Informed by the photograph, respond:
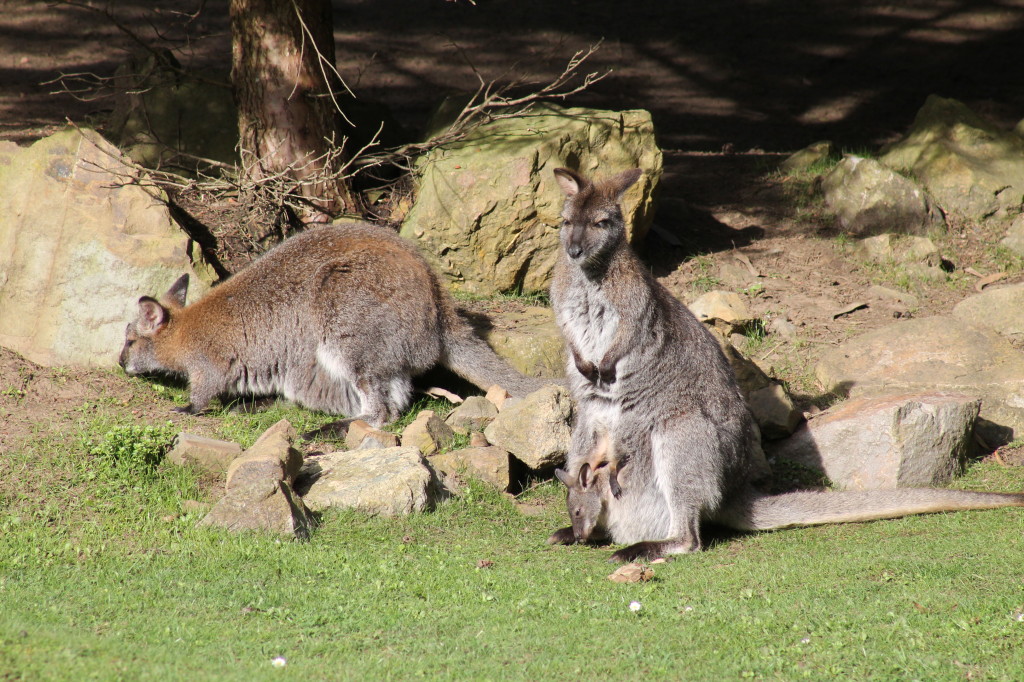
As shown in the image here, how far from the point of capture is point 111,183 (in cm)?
858

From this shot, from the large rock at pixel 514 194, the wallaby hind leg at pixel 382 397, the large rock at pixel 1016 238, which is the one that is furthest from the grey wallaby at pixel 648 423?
the large rock at pixel 1016 238

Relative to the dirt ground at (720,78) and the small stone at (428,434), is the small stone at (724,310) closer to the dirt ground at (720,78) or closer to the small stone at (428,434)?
the dirt ground at (720,78)

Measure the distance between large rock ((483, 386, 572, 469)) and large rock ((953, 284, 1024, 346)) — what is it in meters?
4.36

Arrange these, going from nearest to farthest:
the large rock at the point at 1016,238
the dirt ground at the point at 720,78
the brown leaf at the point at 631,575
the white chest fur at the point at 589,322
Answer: the brown leaf at the point at 631,575 < the white chest fur at the point at 589,322 < the dirt ground at the point at 720,78 < the large rock at the point at 1016,238

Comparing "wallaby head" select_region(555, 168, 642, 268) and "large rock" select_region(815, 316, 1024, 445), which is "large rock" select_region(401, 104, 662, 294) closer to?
"large rock" select_region(815, 316, 1024, 445)

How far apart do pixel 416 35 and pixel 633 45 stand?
151 inches

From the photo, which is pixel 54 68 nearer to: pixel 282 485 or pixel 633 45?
pixel 633 45

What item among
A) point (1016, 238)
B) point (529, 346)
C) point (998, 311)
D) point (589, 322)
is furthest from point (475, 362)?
point (1016, 238)

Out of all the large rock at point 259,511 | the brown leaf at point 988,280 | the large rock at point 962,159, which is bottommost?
the large rock at point 259,511

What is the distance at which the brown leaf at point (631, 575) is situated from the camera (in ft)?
18.5

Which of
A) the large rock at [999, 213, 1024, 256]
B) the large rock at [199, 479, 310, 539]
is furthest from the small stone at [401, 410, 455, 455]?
the large rock at [999, 213, 1024, 256]

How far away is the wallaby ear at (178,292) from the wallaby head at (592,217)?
368 cm

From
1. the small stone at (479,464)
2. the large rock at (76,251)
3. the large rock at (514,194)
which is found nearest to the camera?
the small stone at (479,464)

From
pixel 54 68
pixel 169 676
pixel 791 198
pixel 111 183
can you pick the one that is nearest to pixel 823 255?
pixel 791 198
